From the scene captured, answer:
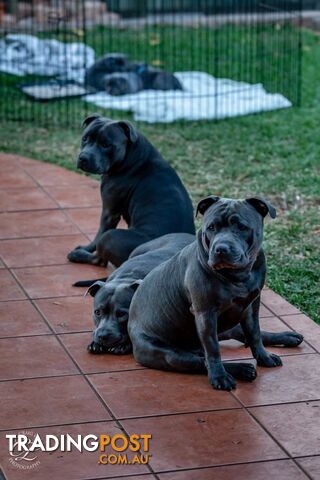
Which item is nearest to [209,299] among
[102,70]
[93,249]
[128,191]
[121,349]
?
[121,349]

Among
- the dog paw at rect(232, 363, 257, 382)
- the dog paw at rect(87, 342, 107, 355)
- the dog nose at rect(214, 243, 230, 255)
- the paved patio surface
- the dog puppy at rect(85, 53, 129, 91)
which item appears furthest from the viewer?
the dog puppy at rect(85, 53, 129, 91)

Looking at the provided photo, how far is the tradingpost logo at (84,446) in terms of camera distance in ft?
13.6

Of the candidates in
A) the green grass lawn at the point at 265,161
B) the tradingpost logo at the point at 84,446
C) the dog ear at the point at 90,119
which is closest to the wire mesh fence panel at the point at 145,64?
the green grass lawn at the point at 265,161

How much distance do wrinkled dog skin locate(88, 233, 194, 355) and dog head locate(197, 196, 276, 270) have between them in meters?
0.84

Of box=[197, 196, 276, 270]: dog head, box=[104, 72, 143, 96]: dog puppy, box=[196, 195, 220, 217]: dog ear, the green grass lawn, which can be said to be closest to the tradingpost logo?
box=[197, 196, 276, 270]: dog head

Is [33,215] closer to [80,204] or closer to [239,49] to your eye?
[80,204]

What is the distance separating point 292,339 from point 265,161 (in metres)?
4.30

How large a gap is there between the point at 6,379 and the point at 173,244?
1412 millimetres

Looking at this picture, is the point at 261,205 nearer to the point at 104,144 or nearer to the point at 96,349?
the point at 96,349

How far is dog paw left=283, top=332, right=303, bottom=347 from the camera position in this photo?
5410 millimetres

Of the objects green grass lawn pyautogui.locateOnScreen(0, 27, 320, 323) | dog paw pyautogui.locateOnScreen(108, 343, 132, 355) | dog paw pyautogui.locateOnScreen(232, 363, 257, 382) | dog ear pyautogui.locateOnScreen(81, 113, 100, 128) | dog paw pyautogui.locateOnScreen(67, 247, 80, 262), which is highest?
dog ear pyautogui.locateOnScreen(81, 113, 100, 128)

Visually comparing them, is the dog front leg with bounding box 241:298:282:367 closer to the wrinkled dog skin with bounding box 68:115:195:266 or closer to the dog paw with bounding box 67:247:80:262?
the wrinkled dog skin with bounding box 68:115:195:266

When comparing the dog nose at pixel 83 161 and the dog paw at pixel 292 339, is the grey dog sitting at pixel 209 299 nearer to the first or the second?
the dog paw at pixel 292 339

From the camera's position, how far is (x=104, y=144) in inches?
257
